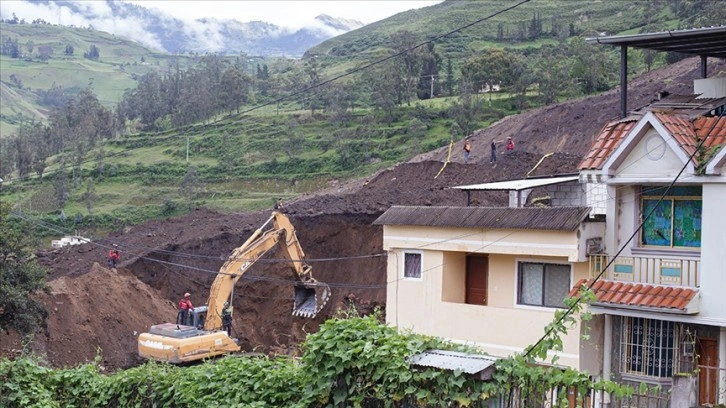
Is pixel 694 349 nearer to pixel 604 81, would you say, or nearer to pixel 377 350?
pixel 377 350

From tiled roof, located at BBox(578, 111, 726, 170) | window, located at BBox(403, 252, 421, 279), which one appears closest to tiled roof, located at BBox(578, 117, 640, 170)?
tiled roof, located at BBox(578, 111, 726, 170)

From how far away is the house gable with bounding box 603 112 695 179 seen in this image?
50.0 feet

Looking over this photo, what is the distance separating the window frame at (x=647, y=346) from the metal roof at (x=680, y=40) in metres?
5.03

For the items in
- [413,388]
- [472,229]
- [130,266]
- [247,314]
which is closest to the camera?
[413,388]

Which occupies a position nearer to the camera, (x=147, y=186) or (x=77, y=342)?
(x=77, y=342)

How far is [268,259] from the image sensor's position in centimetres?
3878

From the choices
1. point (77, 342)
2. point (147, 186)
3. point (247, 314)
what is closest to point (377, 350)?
point (77, 342)

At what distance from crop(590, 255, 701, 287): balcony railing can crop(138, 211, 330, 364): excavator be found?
43.1ft

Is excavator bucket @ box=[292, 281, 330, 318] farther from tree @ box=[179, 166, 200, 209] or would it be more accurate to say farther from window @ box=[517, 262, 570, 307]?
tree @ box=[179, 166, 200, 209]

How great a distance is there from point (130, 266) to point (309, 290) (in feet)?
38.8

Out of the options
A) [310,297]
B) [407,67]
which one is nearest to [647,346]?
[310,297]

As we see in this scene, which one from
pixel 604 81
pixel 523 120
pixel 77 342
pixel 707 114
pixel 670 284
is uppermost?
pixel 604 81

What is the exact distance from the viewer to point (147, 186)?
7619 cm

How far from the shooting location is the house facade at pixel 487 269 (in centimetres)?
1778
